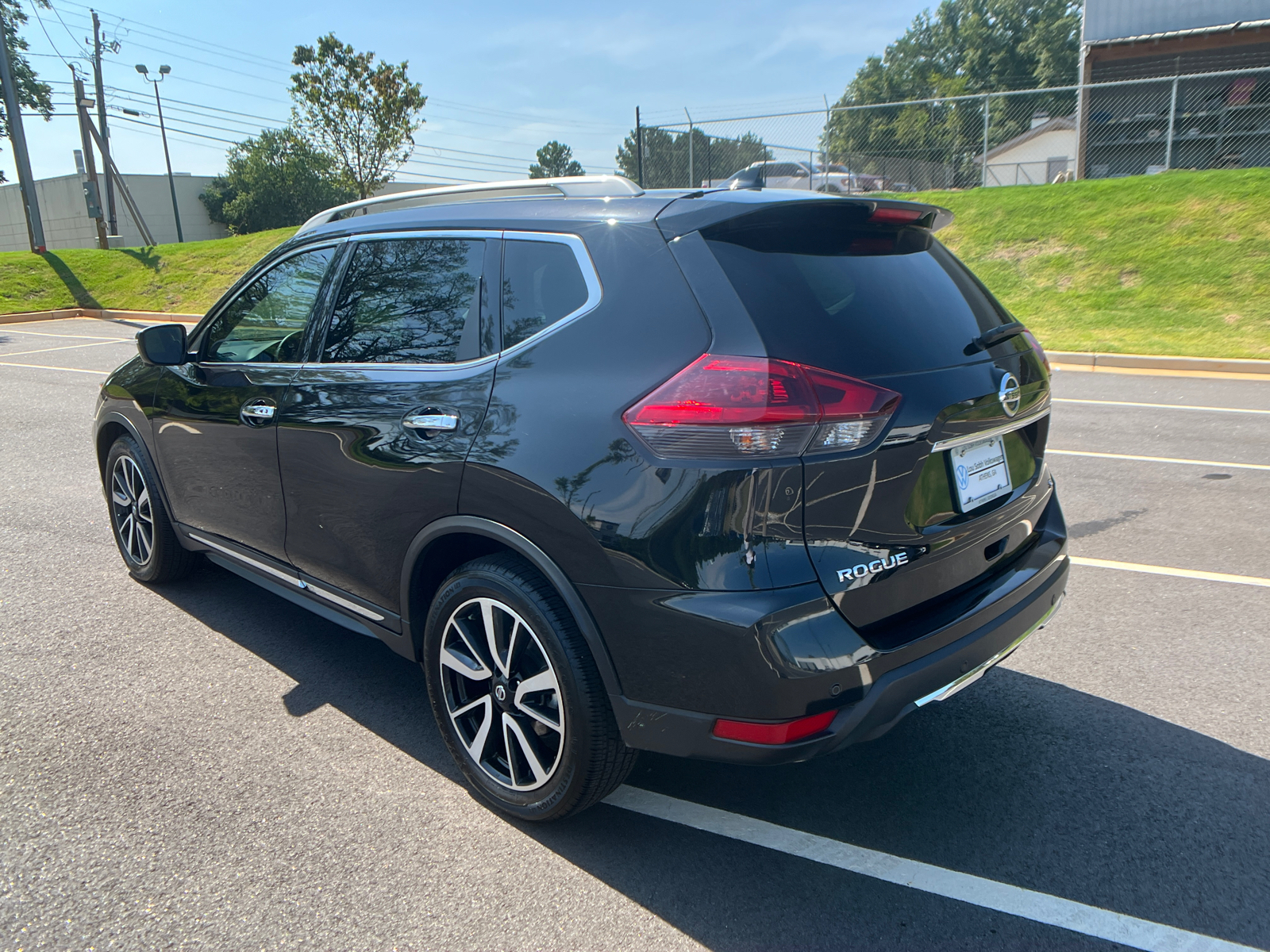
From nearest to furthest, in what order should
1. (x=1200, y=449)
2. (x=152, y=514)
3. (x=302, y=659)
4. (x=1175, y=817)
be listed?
(x=1175, y=817), (x=302, y=659), (x=152, y=514), (x=1200, y=449)

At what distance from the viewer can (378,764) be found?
3119 mm

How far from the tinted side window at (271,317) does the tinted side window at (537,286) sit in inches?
42.4

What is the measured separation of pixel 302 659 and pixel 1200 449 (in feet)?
22.6

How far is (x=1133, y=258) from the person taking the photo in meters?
14.5

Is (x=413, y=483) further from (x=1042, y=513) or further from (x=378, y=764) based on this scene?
(x=1042, y=513)

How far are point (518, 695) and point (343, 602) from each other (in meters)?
0.98

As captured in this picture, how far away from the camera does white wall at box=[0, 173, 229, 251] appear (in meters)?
57.3

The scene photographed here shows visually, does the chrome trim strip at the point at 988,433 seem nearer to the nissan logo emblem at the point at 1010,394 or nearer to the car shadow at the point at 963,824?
the nissan logo emblem at the point at 1010,394

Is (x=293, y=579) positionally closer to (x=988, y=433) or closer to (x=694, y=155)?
(x=988, y=433)

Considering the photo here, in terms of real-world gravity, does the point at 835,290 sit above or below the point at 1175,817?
above

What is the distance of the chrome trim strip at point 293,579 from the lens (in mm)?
3240

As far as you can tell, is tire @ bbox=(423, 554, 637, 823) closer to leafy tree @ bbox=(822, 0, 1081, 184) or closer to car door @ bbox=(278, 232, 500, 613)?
car door @ bbox=(278, 232, 500, 613)

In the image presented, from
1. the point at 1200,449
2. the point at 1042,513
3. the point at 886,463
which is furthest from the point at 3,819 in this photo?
the point at 1200,449

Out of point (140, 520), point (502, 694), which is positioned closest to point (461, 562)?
point (502, 694)
